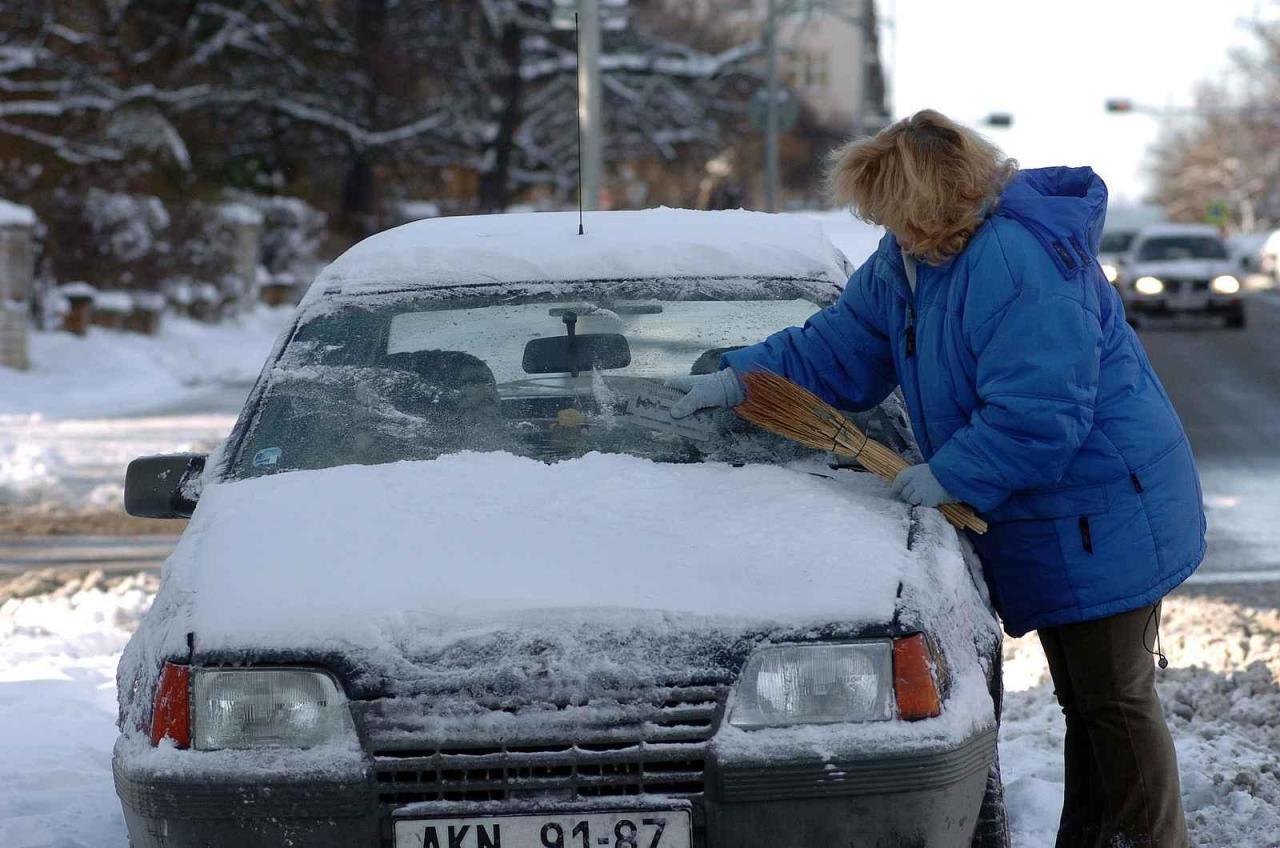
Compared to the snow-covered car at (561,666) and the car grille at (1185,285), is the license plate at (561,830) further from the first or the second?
the car grille at (1185,285)

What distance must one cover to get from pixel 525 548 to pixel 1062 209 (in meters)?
1.28

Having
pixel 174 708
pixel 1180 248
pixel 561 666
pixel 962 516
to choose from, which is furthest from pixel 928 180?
pixel 1180 248

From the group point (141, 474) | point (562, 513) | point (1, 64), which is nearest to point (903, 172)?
point (562, 513)

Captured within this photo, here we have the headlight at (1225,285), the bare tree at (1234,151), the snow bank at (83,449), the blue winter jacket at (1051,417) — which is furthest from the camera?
the bare tree at (1234,151)

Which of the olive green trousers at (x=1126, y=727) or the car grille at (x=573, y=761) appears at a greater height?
the car grille at (x=573, y=761)

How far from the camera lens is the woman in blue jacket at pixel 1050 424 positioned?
10.8 feet

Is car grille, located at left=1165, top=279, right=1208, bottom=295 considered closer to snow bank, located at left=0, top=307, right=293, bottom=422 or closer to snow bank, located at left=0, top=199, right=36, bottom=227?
snow bank, located at left=0, top=307, right=293, bottom=422

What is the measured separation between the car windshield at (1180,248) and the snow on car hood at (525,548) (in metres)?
25.8

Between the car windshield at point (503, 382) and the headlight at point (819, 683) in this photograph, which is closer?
the headlight at point (819, 683)

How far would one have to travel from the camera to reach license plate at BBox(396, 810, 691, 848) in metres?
2.79

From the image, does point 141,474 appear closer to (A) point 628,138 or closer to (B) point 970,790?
(B) point 970,790

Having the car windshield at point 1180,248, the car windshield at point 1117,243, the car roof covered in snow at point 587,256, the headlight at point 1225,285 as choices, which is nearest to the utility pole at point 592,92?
the headlight at point 1225,285

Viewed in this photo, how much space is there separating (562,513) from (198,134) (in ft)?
94.2

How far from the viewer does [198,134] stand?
30.4 m
